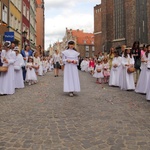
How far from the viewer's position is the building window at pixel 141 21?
4556 centimetres

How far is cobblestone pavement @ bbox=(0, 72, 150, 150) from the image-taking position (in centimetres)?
448

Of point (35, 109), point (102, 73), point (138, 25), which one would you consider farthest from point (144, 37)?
point (35, 109)

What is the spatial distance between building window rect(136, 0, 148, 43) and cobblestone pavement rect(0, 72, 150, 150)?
39.0m

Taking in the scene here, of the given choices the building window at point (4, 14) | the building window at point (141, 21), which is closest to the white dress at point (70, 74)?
the building window at point (4, 14)

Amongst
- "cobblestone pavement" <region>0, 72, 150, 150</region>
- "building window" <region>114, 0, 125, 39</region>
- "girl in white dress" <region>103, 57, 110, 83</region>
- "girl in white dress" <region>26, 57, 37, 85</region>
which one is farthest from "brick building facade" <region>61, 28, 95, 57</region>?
"cobblestone pavement" <region>0, 72, 150, 150</region>

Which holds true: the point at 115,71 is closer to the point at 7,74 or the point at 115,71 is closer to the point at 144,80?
the point at 144,80

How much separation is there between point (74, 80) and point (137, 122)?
4.28m

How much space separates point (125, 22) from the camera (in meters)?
49.4

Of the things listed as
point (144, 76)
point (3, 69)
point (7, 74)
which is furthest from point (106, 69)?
point (3, 69)

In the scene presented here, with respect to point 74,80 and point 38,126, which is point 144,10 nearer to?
point 74,80

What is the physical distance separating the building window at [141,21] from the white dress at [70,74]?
37.2m

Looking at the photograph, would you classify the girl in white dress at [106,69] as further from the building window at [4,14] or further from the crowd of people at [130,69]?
the building window at [4,14]

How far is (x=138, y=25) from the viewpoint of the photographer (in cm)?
4725

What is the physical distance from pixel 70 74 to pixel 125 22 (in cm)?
4134
